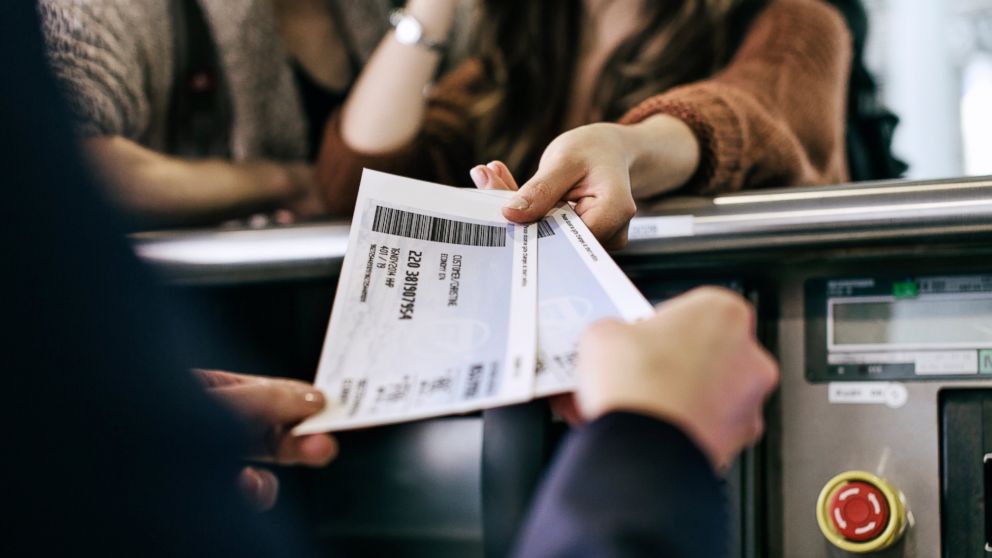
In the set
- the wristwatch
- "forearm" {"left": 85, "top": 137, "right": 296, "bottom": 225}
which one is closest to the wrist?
"forearm" {"left": 85, "top": 137, "right": 296, "bottom": 225}

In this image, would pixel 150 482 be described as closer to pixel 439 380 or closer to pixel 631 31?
pixel 439 380

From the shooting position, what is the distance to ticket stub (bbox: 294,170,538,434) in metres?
0.42

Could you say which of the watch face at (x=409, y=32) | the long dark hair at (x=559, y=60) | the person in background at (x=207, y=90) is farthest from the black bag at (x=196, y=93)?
the long dark hair at (x=559, y=60)

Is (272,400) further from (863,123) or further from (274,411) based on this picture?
(863,123)

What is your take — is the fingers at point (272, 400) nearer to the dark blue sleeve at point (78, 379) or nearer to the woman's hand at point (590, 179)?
the dark blue sleeve at point (78, 379)

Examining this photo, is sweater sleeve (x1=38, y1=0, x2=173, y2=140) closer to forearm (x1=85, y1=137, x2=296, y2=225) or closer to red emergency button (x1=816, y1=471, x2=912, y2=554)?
forearm (x1=85, y1=137, x2=296, y2=225)

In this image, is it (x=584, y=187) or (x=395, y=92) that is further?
(x=395, y=92)

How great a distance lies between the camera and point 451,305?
50 cm

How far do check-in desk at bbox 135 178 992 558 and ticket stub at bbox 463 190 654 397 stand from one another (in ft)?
0.49

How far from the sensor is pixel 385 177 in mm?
586

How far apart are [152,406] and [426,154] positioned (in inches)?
32.0

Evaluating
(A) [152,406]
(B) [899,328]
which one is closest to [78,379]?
(A) [152,406]

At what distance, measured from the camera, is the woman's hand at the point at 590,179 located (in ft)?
1.81

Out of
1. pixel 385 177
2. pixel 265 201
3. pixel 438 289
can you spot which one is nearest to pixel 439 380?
pixel 438 289
